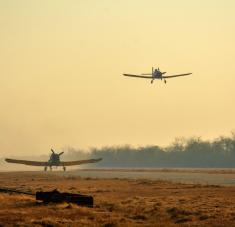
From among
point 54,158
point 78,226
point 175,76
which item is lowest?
point 78,226

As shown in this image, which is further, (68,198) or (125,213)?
(68,198)

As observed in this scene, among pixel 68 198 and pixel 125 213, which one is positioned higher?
pixel 68 198

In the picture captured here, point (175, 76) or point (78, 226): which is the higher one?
point (175, 76)

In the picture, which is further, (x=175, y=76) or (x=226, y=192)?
(x=175, y=76)

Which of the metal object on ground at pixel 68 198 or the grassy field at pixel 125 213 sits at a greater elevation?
the metal object on ground at pixel 68 198

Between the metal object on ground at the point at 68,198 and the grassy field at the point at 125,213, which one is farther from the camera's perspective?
the metal object on ground at the point at 68,198

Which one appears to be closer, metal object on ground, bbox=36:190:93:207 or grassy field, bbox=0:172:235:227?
grassy field, bbox=0:172:235:227

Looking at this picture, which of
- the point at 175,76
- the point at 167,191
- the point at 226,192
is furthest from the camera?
the point at 175,76

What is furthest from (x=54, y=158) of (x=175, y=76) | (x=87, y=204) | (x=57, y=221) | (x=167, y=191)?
(x=57, y=221)

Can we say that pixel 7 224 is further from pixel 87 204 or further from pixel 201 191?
pixel 201 191

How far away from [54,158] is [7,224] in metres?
Result: 96.6

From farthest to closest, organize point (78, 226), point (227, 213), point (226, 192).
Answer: point (226, 192)
point (227, 213)
point (78, 226)

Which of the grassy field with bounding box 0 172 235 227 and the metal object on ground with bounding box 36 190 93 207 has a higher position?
the metal object on ground with bounding box 36 190 93 207

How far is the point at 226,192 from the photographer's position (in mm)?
55281
